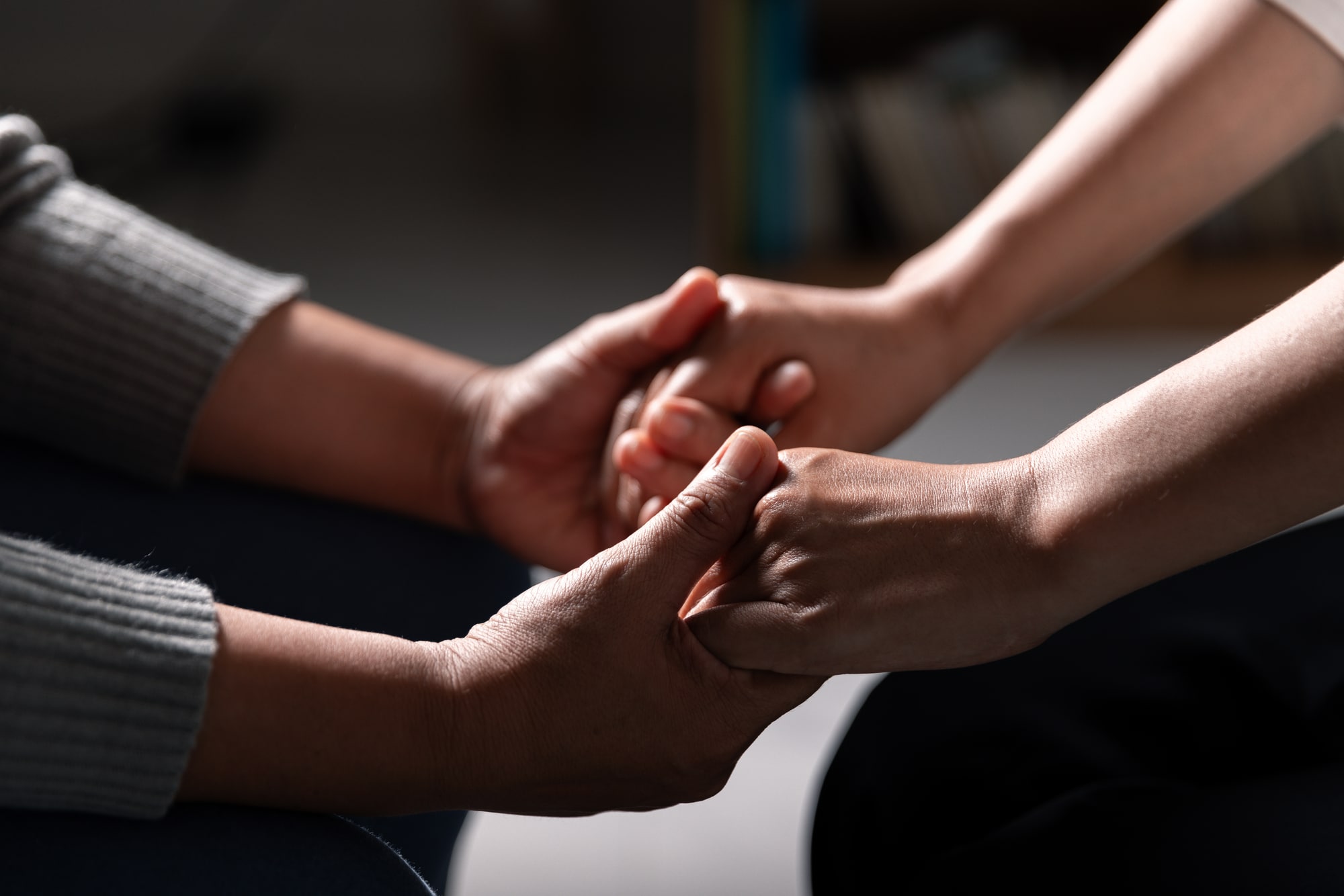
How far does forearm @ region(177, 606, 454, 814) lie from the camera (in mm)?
507

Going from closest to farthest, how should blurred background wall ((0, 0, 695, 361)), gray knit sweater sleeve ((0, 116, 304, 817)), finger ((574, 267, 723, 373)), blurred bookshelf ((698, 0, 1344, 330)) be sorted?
gray knit sweater sleeve ((0, 116, 304, 817)), finger ((574, 267, 723, 373)), blurred bookshelf ((698, 0, 1344, 330)), blurred background wall ((0, 0, 695, 361))

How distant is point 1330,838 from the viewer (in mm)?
511

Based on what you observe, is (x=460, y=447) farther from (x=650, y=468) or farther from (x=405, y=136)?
(x=405, y=136)

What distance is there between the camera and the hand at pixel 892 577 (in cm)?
55

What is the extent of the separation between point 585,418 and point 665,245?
1.63 m

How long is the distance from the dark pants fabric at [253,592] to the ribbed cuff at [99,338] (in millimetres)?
22

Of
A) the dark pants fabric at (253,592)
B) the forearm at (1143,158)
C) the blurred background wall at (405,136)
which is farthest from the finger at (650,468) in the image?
the blurred background wall at (405,136)

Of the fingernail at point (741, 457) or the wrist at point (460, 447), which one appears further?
the wrist at point (460, 447)

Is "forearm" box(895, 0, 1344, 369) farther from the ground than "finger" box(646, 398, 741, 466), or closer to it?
farther from the ground

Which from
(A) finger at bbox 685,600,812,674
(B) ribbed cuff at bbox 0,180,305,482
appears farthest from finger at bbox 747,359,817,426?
(B) ribbed cuff at bbox 0,180,305,482

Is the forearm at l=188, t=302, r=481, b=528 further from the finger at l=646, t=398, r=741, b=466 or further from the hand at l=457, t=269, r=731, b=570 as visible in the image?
the finger at l=646, t=398, r=741, b=466

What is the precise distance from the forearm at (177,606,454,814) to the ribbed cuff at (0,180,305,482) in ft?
0.81

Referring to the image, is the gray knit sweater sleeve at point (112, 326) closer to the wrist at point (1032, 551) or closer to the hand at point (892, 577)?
the hand at point (892, 577)

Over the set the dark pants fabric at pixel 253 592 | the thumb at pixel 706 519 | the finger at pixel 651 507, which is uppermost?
the thumb at pixel 706 519
